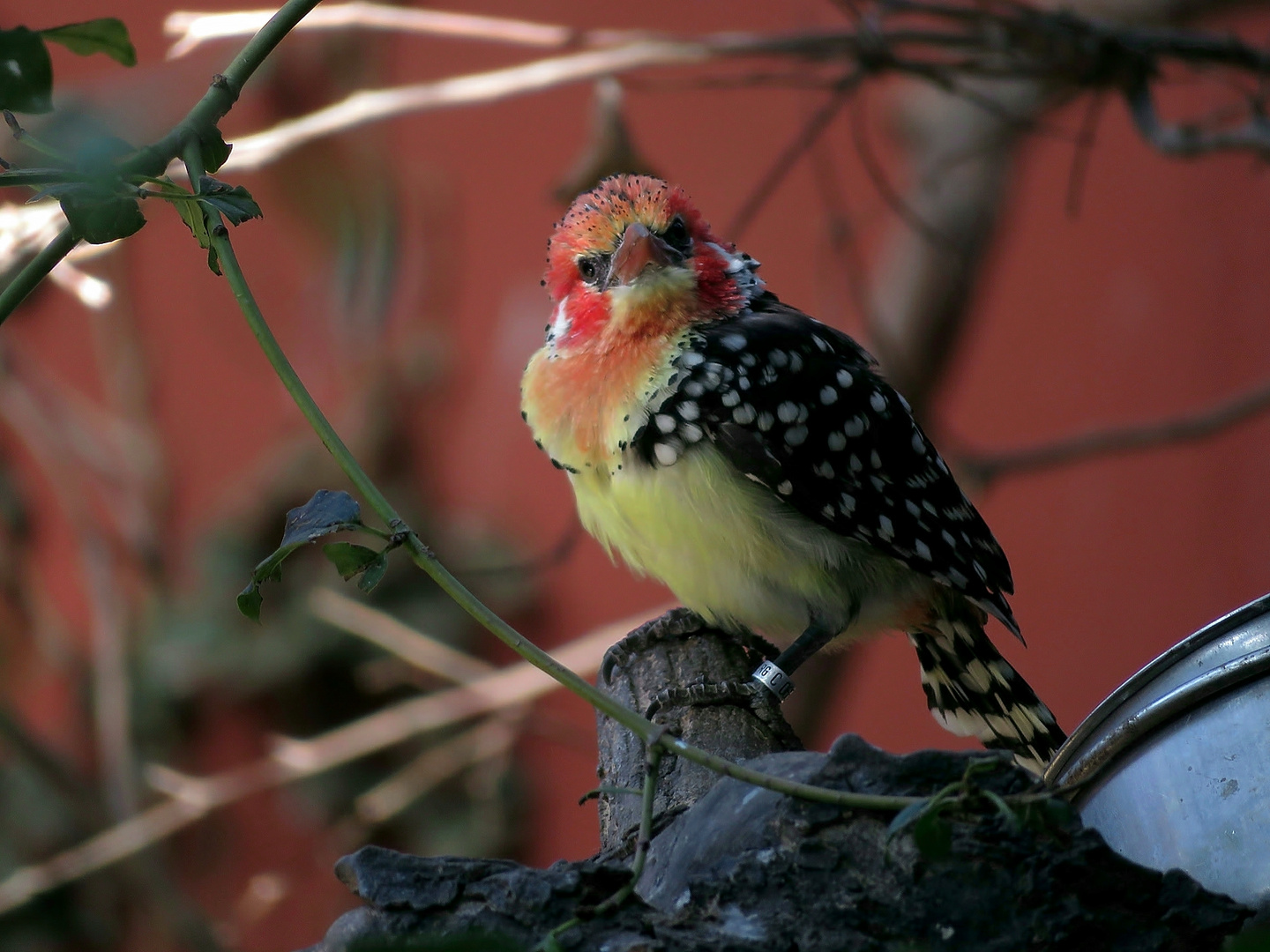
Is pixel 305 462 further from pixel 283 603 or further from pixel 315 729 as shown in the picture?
pixel 315 729

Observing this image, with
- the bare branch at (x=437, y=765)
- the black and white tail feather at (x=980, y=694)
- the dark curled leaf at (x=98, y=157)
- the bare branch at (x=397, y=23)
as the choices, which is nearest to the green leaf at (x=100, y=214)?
the dark curled leaf at (x=98, y=157)

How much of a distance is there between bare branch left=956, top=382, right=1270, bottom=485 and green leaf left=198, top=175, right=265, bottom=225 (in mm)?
2403

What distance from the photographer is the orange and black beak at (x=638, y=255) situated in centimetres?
192

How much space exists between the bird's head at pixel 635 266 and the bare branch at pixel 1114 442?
49.7 inches

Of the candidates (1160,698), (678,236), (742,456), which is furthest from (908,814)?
(678,236)

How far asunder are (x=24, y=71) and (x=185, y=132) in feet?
0.48

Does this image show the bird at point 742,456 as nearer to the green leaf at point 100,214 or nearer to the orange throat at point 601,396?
the orange throat at point 601,396

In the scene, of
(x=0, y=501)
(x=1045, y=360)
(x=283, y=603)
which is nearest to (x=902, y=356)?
(x=1045, y=360)

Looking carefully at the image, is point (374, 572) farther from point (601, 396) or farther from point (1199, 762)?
point (601, 396)

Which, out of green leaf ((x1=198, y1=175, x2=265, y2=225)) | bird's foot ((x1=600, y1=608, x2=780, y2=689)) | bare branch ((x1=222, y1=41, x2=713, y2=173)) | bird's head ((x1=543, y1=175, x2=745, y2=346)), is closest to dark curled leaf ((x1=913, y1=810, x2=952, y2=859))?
green leaf ((x1=198, y1=175, x2=265, y2=225))

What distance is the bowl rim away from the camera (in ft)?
3.69

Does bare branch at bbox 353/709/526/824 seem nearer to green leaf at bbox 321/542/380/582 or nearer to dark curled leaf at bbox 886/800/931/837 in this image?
green leaf at bbox 321/542/380/582

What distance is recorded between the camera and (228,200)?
958 mm

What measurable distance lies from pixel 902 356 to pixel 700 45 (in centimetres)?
112
